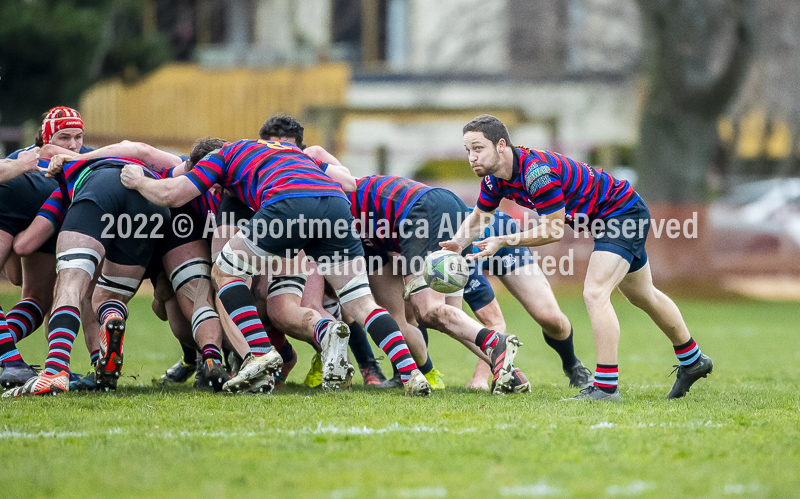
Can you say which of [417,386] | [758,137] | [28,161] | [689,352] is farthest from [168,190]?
[758,137]

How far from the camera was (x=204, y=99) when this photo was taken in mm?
23594

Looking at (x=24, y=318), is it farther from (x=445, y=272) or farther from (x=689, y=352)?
(x=689, y=352)

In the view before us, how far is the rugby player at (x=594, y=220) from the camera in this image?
17.6 feet

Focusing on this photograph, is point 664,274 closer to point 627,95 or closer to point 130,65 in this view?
point 627,95

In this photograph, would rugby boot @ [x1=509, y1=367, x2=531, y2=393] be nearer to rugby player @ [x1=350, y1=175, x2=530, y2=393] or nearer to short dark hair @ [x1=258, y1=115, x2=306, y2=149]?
rugby player @ [x1=350, y1=175, x2=530, y2=393]

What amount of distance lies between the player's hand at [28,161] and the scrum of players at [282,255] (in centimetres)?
1

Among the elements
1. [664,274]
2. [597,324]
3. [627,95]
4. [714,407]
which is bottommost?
[664,274]

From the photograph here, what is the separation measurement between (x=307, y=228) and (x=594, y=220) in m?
1.77

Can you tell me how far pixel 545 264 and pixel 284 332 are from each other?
10.6 metres

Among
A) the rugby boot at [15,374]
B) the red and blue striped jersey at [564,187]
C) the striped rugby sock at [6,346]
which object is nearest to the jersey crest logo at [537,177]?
the red and blue striped jersey at [564,187]

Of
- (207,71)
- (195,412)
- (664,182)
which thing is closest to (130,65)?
(207,71)

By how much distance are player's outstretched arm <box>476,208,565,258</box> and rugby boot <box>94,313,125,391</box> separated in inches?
86.9

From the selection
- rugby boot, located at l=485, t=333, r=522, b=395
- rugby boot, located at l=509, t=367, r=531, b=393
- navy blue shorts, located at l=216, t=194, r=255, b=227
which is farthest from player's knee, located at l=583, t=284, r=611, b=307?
navy blue shorts, located at l=216, t=194, r=255, b=227

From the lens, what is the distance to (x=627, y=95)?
24516 millimetres
